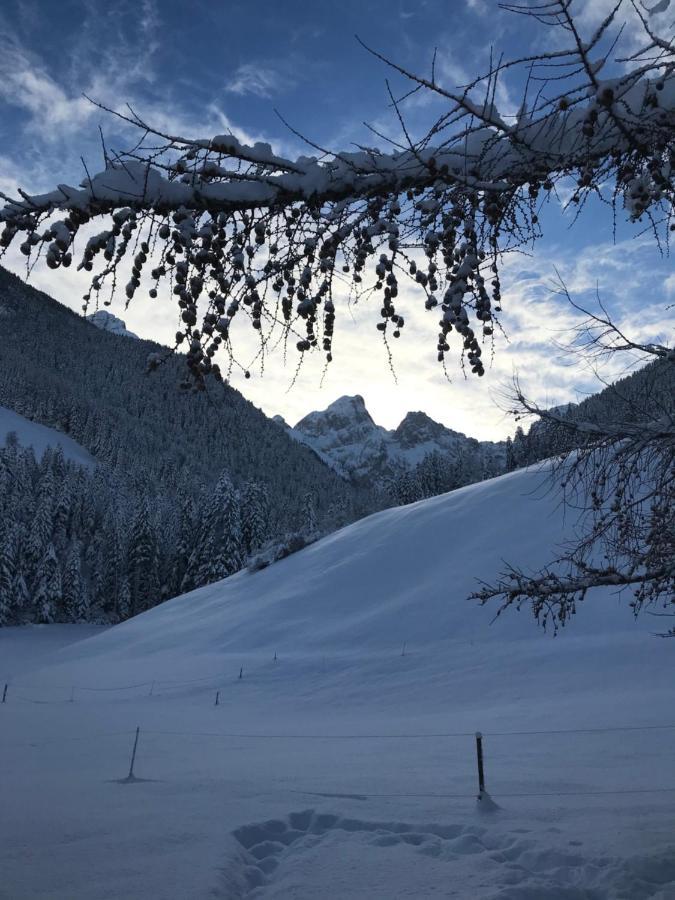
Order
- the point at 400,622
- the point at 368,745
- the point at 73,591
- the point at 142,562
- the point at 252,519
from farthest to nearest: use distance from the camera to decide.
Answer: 1. the point at 142,562
2. the point at 252,519
3. the point at 73,591
4. the point at 400,622
5. the point at 368,745

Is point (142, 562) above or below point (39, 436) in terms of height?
below

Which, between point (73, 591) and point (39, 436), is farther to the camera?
point (39, 436)

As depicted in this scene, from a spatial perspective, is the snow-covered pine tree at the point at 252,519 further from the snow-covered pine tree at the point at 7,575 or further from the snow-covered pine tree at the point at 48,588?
the snow-covered pine tree at the point at 7,575

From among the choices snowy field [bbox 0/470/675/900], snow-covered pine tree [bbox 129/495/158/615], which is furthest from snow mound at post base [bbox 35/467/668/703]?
snow-covered pine tree [bbox 129/495/158/615]

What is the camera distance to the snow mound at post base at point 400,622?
18.7m

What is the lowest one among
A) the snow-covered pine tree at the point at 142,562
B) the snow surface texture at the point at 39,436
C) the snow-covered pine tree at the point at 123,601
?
the snow-covered pine tree at the point at 123,601

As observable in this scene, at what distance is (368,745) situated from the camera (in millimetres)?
12172

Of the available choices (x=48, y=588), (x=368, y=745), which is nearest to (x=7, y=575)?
(x=48, y=588)

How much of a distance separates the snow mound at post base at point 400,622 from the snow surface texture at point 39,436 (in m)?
97.4

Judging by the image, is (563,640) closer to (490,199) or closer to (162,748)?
(162,748)

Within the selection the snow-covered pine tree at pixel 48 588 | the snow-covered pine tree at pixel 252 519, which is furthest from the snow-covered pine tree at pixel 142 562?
the snow-covered pine tree at pixel 252 519

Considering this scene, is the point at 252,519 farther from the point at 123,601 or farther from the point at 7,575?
the point at 7,575

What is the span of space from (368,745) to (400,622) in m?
12.0

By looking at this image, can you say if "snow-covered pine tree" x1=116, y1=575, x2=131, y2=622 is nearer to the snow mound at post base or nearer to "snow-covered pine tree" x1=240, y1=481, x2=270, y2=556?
"snow-covered pine tree" x1=240, y1=481, x2=270, y2=556
